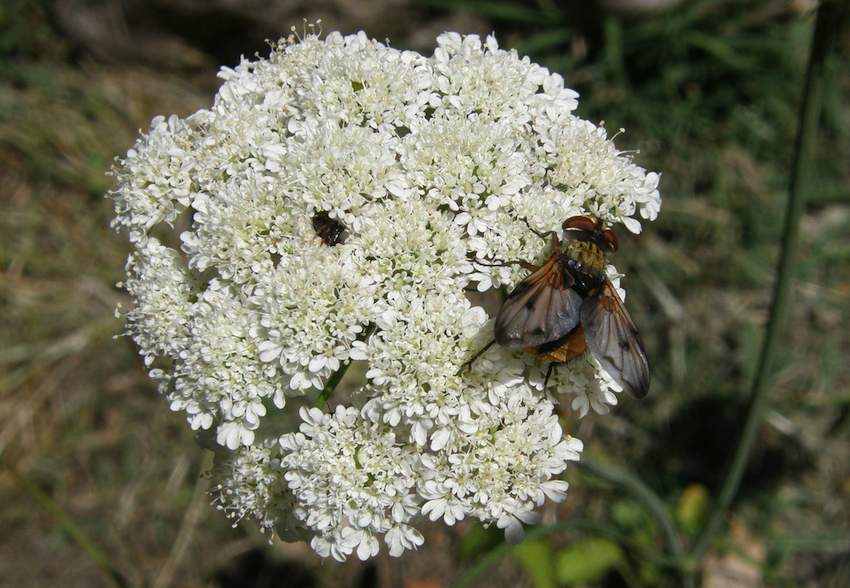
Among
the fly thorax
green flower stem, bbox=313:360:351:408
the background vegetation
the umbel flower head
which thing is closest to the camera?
the fly thorax

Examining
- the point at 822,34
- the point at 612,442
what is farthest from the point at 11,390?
the point at 822,34

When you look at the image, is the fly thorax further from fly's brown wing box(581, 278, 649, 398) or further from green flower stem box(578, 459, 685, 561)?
green flower stem box(578, 459, 685, 561)

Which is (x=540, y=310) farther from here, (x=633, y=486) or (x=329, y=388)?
(x=633, y=486)

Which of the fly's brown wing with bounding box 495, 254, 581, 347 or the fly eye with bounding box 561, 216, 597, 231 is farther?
the fly eye with bounding box 561, 216, 597, 231

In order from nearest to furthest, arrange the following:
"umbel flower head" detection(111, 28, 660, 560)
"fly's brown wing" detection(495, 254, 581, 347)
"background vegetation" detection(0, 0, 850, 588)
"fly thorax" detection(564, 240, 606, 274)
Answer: "fly's brown wing" detection(495, 254, 581, 347) → "fly thorax" detection(564, 240, 606, 274) → "umbel flower head" detection(111, 28, 660, 560) → "background vegetation" detection(0, 0, 850, 588)

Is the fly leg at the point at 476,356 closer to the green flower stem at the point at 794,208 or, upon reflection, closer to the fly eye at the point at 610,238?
the fly eye at the point at 610,238

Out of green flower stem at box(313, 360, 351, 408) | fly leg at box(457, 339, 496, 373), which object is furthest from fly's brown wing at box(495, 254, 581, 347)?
green flower stem at box(313, 360, 351, 408)

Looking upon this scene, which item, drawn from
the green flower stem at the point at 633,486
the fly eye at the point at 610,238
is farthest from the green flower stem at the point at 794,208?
the fly eye at the point at 610,238
